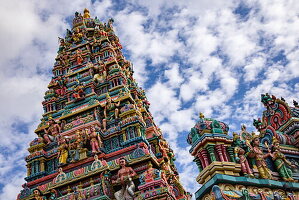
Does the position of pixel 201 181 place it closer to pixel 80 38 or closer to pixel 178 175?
pixel 178 175

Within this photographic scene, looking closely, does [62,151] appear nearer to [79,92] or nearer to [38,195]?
[38,195]

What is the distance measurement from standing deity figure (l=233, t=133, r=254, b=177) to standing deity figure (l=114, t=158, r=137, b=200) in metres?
4.74

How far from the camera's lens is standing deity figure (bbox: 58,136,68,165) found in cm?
1353

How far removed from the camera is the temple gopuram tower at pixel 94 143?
11.8m

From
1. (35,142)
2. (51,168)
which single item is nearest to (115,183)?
(51,168)

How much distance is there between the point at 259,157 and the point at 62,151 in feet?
28.6

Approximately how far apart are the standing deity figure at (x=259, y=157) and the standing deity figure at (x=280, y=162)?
0.22 meters

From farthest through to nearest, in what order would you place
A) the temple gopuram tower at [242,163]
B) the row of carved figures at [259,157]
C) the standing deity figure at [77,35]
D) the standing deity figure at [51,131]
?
1. the standing deity figure at [77,35]
2. the standing deity figure at [51,131]
3. the row of carved figures at [259,157]
4. the temple gopuram tower at [242,163]

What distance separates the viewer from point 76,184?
494 inches

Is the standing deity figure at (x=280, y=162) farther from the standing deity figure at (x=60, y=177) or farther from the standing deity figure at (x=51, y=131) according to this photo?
the standing deity figure at (x=51, y=131)

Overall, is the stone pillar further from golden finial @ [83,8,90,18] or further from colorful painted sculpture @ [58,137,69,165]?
golden finial @ [83,8,90,18]

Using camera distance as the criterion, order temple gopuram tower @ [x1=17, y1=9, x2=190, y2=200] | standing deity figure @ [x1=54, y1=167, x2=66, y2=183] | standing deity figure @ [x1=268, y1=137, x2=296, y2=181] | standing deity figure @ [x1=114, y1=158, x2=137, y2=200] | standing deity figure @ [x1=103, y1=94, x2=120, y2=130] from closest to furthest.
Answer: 1. standing deity figure @ [x1=268, y1=137, x2=296, y2=181]
2. standing deity figure @ [x1=114, y1=158, x2=137, y2=200]
3. temple gopuram tower @ [x1=17, y1=9, x2=190, y2=200]
4. standing deity figure @ [x1=54, y1=167, x2=66, y2=183]
5. standing deity figure @ [x1=103, y1=94, x2=120, y2=130]

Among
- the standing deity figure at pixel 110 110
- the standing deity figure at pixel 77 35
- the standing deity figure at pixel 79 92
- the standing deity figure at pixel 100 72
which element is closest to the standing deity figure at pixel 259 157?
the standing deity figure at pixel 110 110

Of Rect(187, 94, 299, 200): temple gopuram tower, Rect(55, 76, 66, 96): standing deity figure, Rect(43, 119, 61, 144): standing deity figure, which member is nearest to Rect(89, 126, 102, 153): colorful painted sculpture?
Rect(43, 119, 61, 144): standing deity figure
